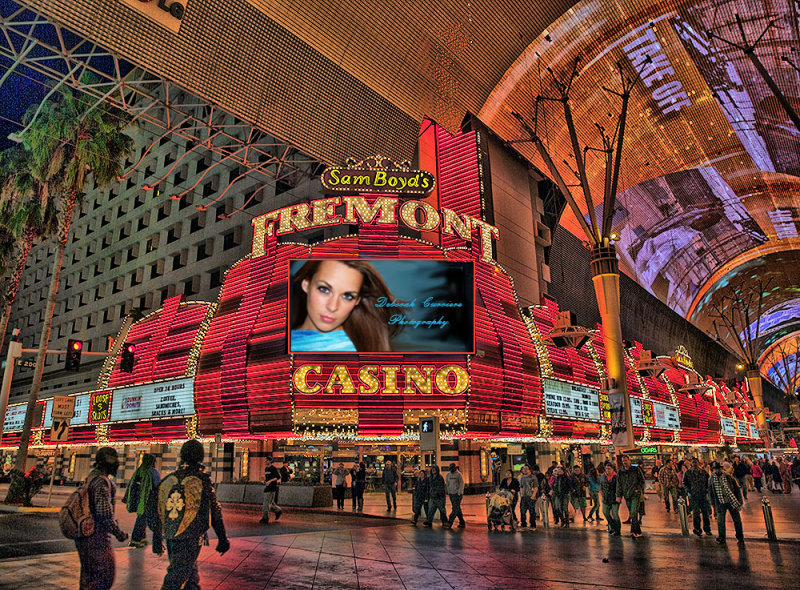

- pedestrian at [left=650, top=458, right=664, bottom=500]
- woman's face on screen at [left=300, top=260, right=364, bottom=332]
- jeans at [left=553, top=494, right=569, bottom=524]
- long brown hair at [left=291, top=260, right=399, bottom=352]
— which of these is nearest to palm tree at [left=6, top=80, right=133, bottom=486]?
long brown hair at [left=291, top=260, right=399, bottom=352]

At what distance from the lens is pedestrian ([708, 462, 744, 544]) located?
43.5 feet

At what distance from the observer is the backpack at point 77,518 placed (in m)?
5.92

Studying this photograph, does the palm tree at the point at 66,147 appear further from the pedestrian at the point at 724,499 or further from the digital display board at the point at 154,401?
the pedestrian at the point at 724,499

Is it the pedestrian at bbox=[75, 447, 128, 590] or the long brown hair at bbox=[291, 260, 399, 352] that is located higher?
the long brown hair at bbox=[291, 260, 399, 352]

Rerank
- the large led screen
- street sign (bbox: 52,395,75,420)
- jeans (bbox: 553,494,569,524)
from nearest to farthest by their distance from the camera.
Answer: jeans (bbox: 553,494,569,524) → street sign (bbox: 52,395,75,420) → the large led screen

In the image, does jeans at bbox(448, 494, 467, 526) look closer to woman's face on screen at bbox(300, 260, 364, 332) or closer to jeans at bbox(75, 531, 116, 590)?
woman's face on screen at bbox(300, 260, 364, 332)

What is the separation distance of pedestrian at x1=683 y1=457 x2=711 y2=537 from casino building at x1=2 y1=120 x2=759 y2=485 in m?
9.75

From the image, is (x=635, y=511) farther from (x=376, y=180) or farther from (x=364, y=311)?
(x=376, y=180)

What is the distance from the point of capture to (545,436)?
30047 mm

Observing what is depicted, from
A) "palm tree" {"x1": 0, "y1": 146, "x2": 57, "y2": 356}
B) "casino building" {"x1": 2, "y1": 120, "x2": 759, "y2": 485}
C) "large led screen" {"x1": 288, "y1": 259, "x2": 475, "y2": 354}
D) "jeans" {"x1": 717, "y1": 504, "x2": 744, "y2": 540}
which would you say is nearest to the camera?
"jeans" {"x1": 717, "y1": 504, "x2": 744, "y2": 540}

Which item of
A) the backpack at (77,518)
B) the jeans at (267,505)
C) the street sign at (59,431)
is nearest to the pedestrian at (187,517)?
the backpack at (77,518)

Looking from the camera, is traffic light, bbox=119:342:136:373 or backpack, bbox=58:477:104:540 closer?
backpack, bbox=58:477:104:540

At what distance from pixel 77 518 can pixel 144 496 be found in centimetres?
626

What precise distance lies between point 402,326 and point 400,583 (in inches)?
685
